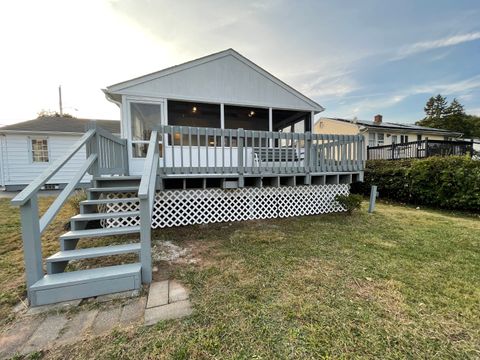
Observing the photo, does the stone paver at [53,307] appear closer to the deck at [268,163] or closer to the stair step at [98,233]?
the stair step at [98,233]

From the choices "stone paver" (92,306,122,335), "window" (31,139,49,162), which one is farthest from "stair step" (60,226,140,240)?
"window" (31,139,49,162)

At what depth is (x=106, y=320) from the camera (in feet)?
6.72

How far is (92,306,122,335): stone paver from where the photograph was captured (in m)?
1.93

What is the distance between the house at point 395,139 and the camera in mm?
12180

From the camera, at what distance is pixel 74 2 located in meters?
6.05

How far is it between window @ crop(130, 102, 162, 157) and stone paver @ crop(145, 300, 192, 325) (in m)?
5.49

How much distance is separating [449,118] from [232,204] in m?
53.3

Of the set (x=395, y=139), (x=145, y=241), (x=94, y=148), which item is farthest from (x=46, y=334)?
(x=395, y=139)

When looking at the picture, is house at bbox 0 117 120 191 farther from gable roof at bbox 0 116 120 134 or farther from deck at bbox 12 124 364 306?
deck at bbox 12 124 364 306

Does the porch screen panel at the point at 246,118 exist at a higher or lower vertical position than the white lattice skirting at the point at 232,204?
higher

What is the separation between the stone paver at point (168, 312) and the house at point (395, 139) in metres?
9.72

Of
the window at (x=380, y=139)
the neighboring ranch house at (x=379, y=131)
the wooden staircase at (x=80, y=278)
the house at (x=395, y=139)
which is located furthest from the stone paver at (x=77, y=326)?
the window at (x=380, y=139)

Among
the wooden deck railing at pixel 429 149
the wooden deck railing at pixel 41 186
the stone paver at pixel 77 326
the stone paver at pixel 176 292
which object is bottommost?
the stone paver at pixel 176 292

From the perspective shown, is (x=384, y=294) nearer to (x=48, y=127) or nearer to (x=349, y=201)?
(x=349, y=201)
